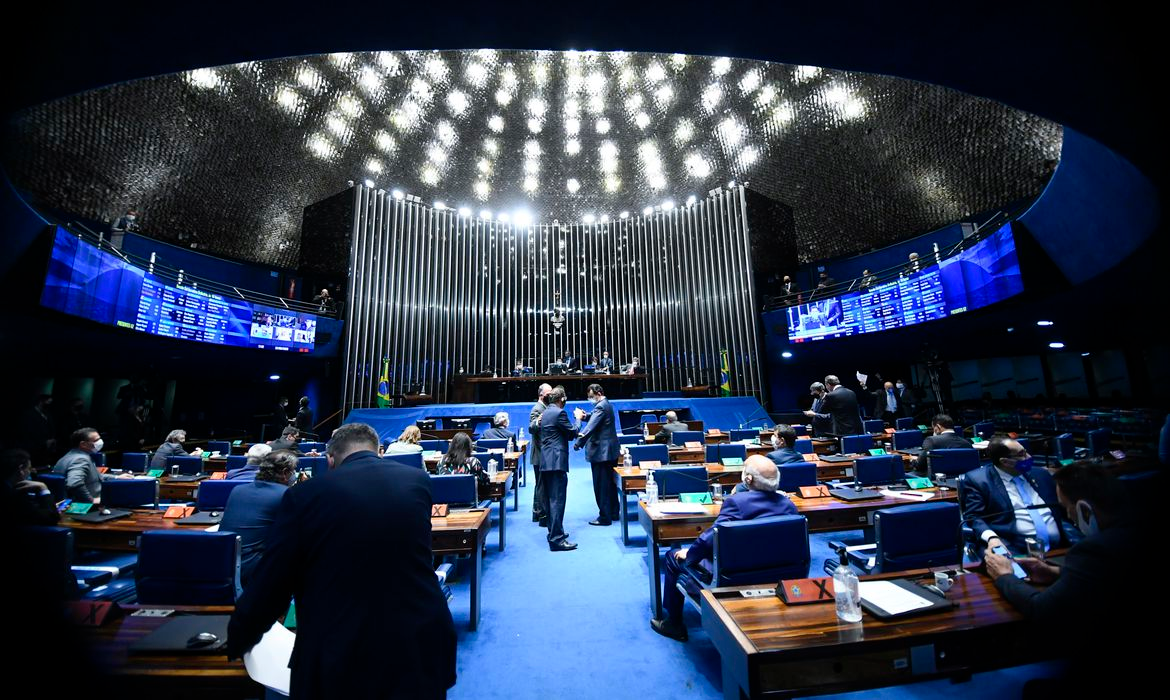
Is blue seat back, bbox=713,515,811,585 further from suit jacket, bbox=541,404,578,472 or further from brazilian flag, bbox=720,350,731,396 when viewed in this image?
brazilian flag, bbox=720,350,731,396

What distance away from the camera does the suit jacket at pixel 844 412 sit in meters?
5.96

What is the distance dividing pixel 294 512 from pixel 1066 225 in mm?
8656

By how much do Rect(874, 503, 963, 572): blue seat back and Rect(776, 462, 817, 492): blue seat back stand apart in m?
1.36

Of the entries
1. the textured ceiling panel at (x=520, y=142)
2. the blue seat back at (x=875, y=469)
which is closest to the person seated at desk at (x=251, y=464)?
the blue seat back at (x=875, y=469)

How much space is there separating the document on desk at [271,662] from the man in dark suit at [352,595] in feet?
0.37

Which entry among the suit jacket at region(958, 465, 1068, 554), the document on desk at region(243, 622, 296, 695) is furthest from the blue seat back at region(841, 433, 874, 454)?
the document on desk at region(243, 622, 296, 695)

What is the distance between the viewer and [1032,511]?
271cm

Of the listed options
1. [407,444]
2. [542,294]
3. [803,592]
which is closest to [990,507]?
[803,592]

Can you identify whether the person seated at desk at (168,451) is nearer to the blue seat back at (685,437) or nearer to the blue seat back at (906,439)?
the blue seat back at (685,437)

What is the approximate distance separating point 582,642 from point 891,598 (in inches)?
75.1

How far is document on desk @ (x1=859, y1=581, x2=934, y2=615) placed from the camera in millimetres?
1547

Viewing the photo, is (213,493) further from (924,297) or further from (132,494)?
(924,297)

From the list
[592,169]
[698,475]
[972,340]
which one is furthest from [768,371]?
[698,475]

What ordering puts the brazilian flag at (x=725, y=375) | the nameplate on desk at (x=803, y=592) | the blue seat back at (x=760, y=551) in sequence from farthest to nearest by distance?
the brazilian flag at (x=725, y=375) < the blue seat back at (x=760, y=551) < the nameplate on desk at (x=803, y=592)
